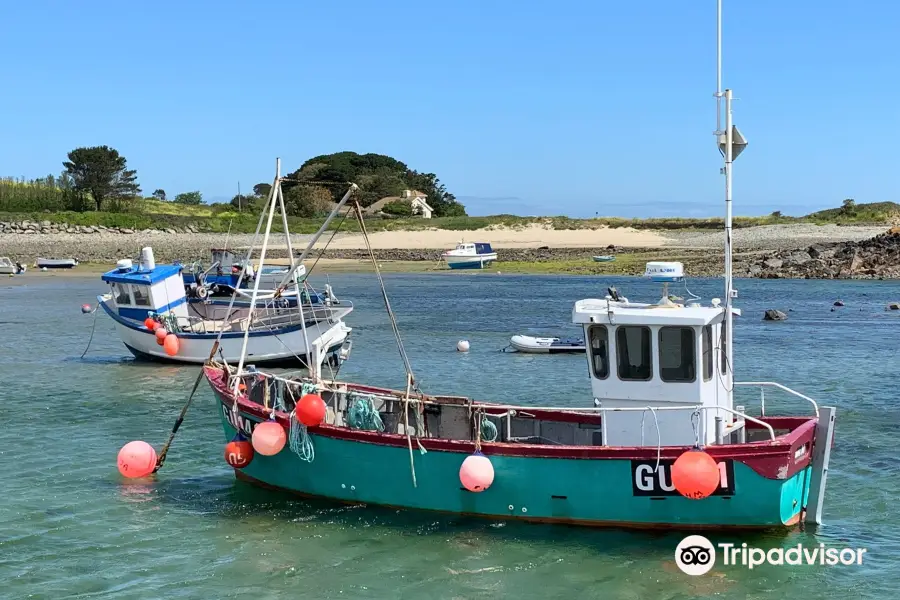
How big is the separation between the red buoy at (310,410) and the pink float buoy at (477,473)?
1977 mm

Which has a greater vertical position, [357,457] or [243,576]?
[357,457]

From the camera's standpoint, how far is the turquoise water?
10773mm

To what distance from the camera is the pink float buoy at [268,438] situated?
42.0ft

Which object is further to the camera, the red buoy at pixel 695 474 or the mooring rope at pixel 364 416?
the mooring rope at pixel 364 416

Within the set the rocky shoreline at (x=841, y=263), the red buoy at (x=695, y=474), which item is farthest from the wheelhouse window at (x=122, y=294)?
the rocky shoreline at (x=841, y=263)

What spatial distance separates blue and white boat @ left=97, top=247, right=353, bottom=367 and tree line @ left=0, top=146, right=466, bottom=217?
65446 mm

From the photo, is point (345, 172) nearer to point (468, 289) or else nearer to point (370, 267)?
point (370, 267)

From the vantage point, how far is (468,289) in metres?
56.4

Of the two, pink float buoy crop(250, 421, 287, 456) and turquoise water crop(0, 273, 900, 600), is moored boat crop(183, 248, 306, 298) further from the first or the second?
pink float buoy crop(250, 421, 287, 456)

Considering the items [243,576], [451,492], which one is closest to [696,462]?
[451,492]

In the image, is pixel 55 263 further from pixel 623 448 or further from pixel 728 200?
pixel 728 200

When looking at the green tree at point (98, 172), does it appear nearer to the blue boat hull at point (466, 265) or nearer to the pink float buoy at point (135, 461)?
the blue boat hull at point (466, 265)

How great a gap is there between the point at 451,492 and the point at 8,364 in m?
17.9

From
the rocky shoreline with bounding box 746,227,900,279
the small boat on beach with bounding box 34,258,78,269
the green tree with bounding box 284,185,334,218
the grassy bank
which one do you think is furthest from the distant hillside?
the small boat on beach with bounding box 34,258,78,269
